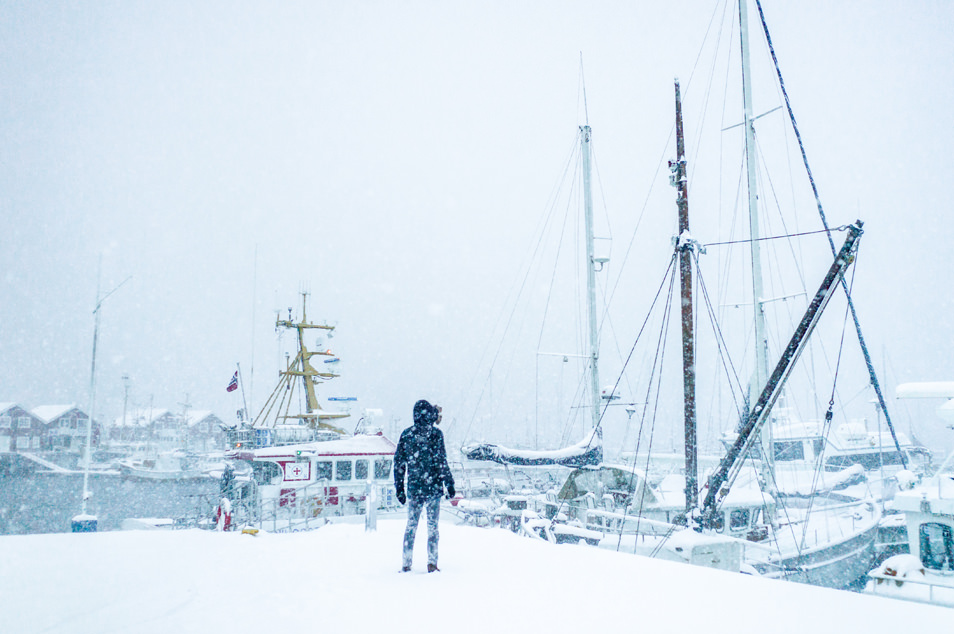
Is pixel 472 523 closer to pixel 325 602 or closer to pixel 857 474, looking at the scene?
pixel 857 474

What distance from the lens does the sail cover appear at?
16.9 metres

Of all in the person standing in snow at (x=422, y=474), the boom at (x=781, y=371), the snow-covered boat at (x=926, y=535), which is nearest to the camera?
the person standing in snow at (x=422, y=474)

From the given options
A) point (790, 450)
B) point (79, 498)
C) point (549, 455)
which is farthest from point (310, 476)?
point (79, 498)

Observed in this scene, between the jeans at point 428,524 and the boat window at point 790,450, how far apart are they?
113 feet

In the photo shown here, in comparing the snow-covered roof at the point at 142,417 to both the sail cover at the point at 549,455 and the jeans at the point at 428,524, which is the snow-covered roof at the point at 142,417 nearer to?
the sail cover at the point at 549,455

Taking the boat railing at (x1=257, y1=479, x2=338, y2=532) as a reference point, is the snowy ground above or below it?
above

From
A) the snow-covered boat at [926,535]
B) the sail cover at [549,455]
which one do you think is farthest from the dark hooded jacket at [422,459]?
the sail cover at [549,455]

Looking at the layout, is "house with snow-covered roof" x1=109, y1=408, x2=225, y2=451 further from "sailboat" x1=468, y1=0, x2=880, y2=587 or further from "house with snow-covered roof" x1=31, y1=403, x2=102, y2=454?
"sailboat" x1=468, y1=0, x2=880, y2=587

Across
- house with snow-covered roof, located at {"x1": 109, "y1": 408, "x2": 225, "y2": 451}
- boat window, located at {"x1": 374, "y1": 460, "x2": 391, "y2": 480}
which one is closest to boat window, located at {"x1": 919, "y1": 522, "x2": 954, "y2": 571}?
boat window, located at {"x1": 374, "y1": 460, "x2": 391, "y2": 480}

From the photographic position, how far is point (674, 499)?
675 inches

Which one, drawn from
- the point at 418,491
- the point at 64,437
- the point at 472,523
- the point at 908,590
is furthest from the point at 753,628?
the point at 64,437

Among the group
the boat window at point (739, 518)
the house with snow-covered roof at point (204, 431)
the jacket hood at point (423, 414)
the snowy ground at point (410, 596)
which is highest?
the jacket hood at point (423, 414)

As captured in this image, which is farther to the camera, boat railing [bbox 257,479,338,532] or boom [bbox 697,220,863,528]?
boat railing [bbox 257,479,338,532]

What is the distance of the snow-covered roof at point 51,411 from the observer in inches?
3499
